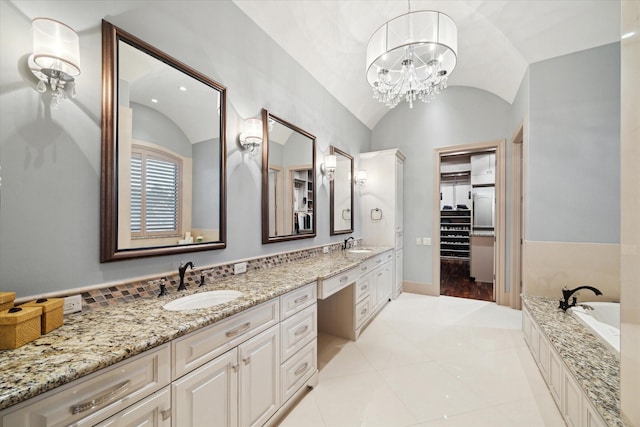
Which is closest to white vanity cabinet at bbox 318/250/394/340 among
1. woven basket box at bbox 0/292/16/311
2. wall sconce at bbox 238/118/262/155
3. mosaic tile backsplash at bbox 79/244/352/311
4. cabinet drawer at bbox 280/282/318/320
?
cabinet drawer at bbox 280/282/318/320

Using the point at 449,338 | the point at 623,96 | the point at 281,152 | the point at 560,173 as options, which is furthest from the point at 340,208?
the point at 623,96

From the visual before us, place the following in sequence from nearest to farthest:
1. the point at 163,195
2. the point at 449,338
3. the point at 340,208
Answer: the point at 163,195, the point at 449,338, the point at 340,208

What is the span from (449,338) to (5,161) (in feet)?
11.7

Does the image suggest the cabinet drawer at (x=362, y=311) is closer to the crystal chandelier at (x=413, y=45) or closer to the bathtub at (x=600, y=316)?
the bathtub at (x=600, y=316)

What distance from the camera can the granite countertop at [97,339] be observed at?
0.69m

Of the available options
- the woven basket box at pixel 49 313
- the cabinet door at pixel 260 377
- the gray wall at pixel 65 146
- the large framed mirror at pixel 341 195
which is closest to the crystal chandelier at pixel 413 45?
the gray wall at pixel 65 146

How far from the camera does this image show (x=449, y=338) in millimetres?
2809

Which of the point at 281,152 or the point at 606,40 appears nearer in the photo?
the point at 606,40

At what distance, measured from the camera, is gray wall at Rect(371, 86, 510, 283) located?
397 cm

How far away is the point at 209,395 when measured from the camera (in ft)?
3.84

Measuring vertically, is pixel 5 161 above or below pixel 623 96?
below

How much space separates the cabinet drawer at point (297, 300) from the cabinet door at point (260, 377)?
0.40ft

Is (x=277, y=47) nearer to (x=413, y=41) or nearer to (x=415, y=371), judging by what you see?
(x=413, y=41)

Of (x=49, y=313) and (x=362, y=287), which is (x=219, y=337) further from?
(x=362, y=287)
